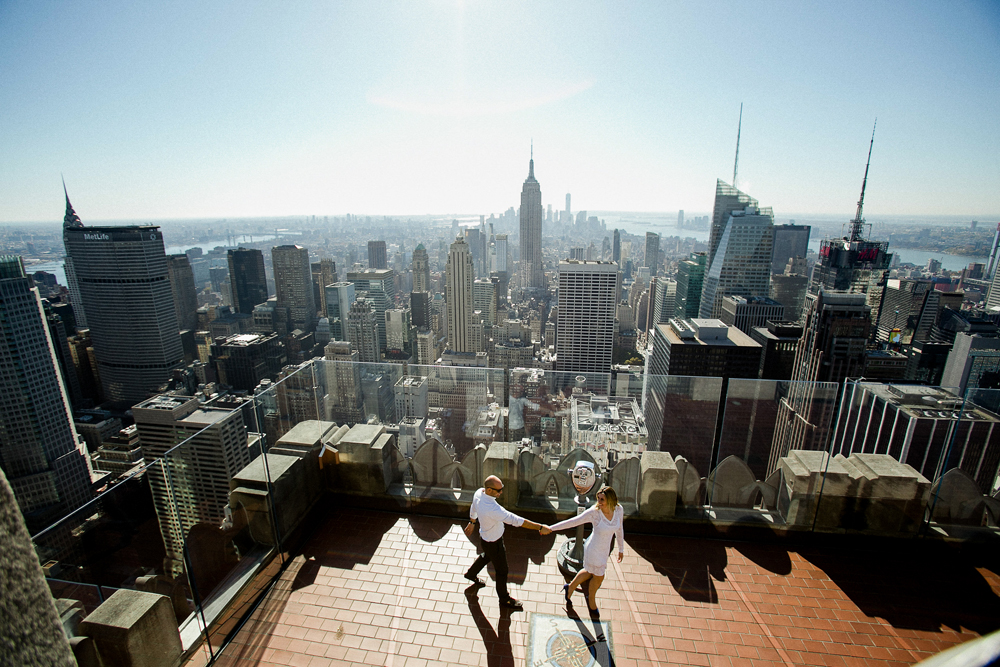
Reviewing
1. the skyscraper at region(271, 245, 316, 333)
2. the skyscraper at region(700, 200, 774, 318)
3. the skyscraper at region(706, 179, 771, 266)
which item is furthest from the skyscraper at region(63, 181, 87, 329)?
the skyscraper at region(706, 179, 771, 266)

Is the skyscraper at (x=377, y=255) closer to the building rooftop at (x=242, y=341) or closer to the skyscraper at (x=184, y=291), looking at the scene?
the skyscraper at (x=184, y=291)

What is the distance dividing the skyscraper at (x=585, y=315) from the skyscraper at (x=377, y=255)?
72.6 metres

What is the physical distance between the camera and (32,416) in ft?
115

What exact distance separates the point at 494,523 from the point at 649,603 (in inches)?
63.3

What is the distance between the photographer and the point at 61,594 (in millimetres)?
2771

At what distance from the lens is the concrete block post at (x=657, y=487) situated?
4672 millimetres

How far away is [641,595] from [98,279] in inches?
3105

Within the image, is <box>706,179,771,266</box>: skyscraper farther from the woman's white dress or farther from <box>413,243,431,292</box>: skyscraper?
the woman's white dress

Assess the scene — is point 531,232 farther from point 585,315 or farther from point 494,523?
point 494,523

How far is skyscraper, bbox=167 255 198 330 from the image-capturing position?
8688cm

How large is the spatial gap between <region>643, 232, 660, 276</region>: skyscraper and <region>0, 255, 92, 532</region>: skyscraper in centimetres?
14043

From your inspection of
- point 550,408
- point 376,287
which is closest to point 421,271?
point 376,287

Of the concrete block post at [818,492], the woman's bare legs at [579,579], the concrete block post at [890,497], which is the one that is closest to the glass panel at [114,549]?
the woman's bare legs at [579,579]

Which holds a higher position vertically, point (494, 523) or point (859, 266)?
point (494, 523)
